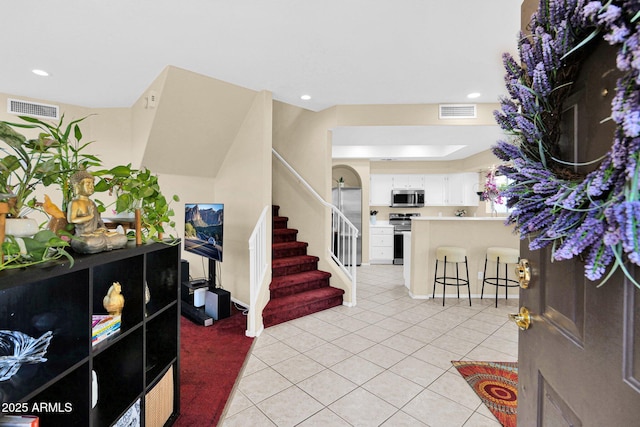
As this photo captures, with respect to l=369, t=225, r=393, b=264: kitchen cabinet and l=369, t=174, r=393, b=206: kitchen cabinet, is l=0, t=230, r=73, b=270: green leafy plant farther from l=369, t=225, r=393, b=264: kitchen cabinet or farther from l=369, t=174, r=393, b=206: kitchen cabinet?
l=369, t=174, r=393, b=206: kitchen cabinet

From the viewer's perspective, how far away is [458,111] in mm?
3963

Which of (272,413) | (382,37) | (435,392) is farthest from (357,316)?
(382,37)

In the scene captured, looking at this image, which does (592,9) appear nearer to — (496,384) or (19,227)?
(19,227)

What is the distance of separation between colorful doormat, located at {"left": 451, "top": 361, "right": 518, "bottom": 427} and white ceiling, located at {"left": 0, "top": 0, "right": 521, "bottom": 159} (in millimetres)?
2787

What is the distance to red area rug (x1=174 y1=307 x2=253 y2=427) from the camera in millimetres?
1934

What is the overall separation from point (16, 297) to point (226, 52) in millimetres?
2430

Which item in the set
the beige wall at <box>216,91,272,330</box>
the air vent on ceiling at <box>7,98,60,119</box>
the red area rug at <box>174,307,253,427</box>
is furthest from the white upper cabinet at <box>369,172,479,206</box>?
the air vent on ceiling at <box>7,98,60,119</box>

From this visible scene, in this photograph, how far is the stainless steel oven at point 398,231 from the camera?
22.9 ft

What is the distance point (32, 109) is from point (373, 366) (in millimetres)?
4986

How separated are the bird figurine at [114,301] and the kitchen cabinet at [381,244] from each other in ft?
19.8

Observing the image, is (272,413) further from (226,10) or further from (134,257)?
(226,10)

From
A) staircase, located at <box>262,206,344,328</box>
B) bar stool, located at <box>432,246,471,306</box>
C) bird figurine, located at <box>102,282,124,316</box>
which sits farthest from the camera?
bar stool, located at <box>432,246,471,306</box>

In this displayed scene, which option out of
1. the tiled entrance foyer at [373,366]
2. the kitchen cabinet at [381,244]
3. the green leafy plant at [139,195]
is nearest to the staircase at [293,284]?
the tiled entrance foyer at [373,366]

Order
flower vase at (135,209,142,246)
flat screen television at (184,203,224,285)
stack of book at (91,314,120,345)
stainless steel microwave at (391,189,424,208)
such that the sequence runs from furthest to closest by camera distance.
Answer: stainless steel microwave at (391,189,424,208)
flat screen television at (184,203,224,285)
flower vase at (135,209,142,246)
stack of book at (91,314,120,345)
